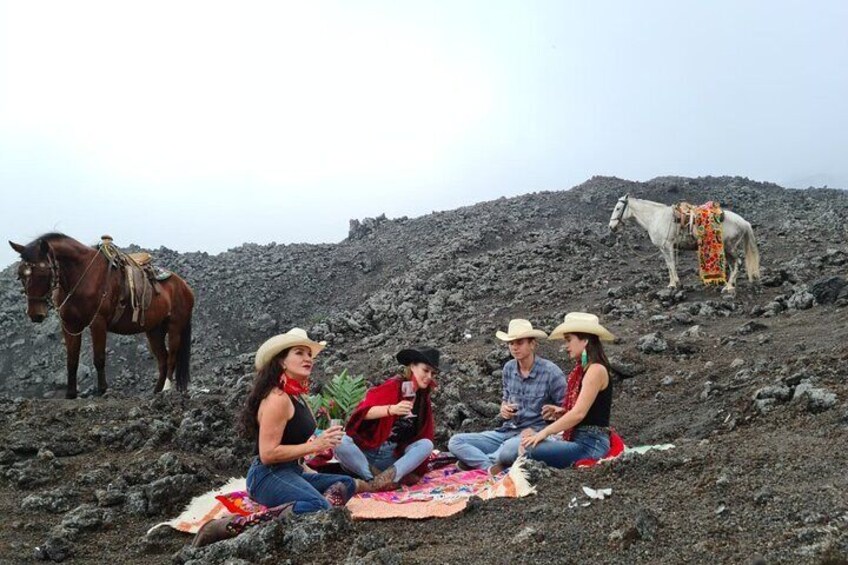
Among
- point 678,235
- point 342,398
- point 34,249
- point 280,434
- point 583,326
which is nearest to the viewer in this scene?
point 280,434

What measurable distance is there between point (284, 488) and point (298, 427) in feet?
1.20

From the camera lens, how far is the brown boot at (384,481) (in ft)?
16.2

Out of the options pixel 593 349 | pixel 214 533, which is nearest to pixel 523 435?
pixel 593 349

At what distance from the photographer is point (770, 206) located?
20562 mm

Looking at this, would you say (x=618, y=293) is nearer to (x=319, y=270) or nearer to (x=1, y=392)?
(x=319, y=270)

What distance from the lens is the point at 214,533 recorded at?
3738 mm

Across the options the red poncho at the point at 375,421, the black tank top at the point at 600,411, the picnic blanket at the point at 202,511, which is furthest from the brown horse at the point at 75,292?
the black tank top at the point at 600,411

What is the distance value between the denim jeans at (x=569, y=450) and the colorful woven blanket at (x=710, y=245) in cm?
722

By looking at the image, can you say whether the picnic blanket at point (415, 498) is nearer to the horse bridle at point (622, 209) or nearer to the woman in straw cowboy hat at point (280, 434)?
the woman in straw cowboy hat at point (280, 434)

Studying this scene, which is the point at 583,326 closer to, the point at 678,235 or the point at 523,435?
the point at 523,435

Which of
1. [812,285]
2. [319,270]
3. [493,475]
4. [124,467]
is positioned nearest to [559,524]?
[493,475]

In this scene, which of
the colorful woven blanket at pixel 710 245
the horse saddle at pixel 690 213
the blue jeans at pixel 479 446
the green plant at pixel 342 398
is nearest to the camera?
the blue jeans at pixel 479 446

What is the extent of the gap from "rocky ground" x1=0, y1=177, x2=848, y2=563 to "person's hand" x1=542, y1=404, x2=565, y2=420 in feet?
2.76

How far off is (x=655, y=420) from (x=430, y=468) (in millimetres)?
2132
